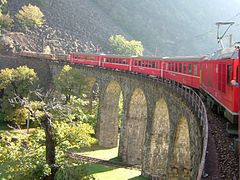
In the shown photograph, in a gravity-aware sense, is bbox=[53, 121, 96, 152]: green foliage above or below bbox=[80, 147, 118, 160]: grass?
above

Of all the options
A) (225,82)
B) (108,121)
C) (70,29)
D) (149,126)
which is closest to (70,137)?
(225,82)

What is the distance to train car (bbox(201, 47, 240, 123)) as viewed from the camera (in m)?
12.2

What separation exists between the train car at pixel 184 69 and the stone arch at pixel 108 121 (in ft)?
47.5

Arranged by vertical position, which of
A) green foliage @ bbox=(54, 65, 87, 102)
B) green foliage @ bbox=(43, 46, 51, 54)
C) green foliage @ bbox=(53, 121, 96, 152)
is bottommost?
green foliage @ bbox=(53, 121, 96, 152)

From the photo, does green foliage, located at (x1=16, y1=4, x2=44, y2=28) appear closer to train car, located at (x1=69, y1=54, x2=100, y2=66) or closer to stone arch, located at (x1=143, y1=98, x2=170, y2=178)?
train car, located at (x1=69, y1=54, x2=100, y2=66)

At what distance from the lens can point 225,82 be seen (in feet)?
45.8

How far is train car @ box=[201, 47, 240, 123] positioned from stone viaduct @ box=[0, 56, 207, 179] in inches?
47.6

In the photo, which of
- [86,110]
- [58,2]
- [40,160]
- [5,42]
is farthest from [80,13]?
[40,160]

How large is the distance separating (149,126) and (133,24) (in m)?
97.7

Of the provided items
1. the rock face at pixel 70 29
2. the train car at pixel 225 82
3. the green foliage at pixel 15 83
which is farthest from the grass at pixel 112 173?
the rock face at pixel 70 29

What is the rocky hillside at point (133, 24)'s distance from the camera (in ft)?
280

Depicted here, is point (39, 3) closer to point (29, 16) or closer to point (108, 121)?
point (29, 16)

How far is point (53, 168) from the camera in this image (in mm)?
17406

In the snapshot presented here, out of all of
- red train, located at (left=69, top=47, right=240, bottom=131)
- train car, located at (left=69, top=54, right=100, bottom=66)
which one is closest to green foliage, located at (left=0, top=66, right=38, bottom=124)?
train car, located at (left=69, top=54, right=100, bottom=66)
